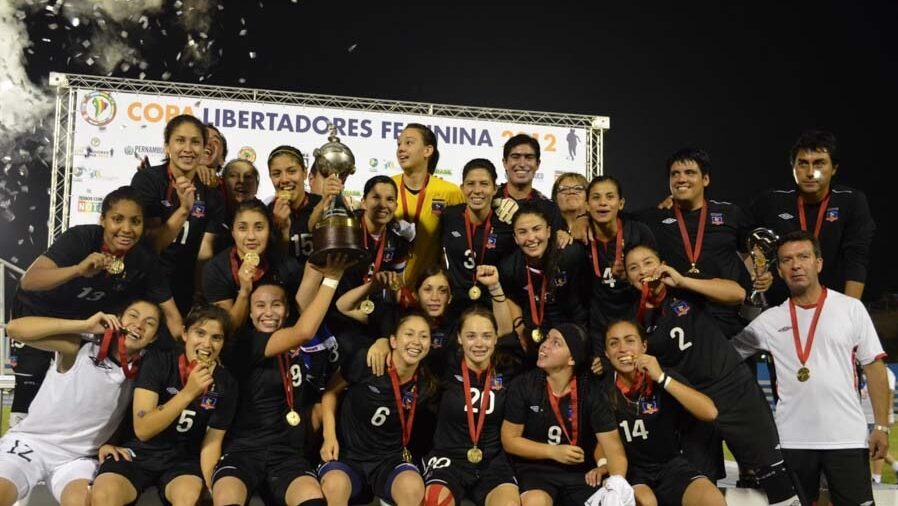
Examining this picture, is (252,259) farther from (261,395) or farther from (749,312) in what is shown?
(749,312)

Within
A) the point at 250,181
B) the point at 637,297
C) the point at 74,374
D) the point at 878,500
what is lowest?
the point at 878,500

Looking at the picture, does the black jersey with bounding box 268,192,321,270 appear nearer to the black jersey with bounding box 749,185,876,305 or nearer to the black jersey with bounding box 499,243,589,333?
the black jersey with bounding box 499,243,589,333

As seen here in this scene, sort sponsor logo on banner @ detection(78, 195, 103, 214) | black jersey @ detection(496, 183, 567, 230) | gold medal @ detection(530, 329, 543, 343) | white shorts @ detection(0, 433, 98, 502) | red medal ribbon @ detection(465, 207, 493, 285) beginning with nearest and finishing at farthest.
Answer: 1. white shorts @ detection(0, 433, 98, 502)
2. gold medal @ detection(530, 329, 543, 343)
3. red medal ribbon @ detection(465, 207, 493, 285)
4. black jersey @ detection(496, 183, 567, 230)
5. sponsor logo on banner @ detection(78, 195, 103, 214)

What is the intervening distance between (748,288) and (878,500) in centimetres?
175

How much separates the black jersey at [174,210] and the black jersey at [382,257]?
0.99 meters

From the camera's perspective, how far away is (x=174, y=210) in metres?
5.23

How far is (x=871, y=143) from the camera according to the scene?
2245 centimetres

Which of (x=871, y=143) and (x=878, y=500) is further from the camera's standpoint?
(x=871, y=143)

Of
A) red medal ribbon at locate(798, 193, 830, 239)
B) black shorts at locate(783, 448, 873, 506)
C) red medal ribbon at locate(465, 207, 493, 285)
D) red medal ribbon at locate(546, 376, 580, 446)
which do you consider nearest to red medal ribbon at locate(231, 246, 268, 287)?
red medal ribbon at locate(465, 207, 493, 285)

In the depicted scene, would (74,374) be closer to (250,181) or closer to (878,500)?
(250,181)

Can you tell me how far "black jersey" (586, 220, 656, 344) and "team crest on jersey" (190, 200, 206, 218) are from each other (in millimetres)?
2636

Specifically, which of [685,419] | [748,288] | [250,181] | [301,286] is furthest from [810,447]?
[250,181]

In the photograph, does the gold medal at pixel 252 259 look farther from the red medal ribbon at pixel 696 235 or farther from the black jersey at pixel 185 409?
the red medal ribbon at pixel 696 235

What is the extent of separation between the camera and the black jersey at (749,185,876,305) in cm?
514
